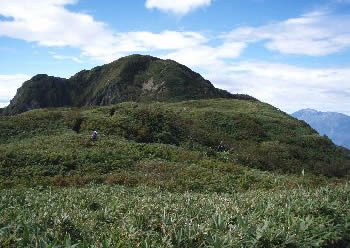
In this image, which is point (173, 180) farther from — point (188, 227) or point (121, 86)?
point (121, 86)

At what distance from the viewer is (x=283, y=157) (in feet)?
151

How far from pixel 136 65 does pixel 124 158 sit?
9818 cm

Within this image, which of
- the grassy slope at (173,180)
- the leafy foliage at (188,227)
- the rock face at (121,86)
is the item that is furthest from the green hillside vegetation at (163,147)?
the rock face at (121,86)

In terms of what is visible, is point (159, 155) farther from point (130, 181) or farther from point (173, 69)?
point (173, 69)

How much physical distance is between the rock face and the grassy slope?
34247mm

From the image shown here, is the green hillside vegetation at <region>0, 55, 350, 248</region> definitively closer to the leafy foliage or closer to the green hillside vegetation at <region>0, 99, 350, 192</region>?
the leafy foliage

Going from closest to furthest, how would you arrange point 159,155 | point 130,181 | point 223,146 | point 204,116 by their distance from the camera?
point 130,181 → point 159,155 → point 223,146 → point 204,116

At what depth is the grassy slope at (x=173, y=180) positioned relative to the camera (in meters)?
8.20

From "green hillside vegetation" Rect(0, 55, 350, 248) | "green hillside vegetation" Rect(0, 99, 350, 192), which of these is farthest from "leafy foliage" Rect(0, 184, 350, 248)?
"green hillside vegetation" Rect(0, 99, 350, 192)

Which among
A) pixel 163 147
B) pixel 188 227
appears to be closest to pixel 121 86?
pixel 163 147

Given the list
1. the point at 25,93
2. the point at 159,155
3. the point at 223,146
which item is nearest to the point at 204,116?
the point at 223,146

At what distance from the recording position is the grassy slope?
820 centimetres

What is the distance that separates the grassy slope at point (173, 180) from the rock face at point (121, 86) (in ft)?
112

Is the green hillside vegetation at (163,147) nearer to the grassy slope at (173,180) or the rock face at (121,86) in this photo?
the grassy slope at (173,180)
